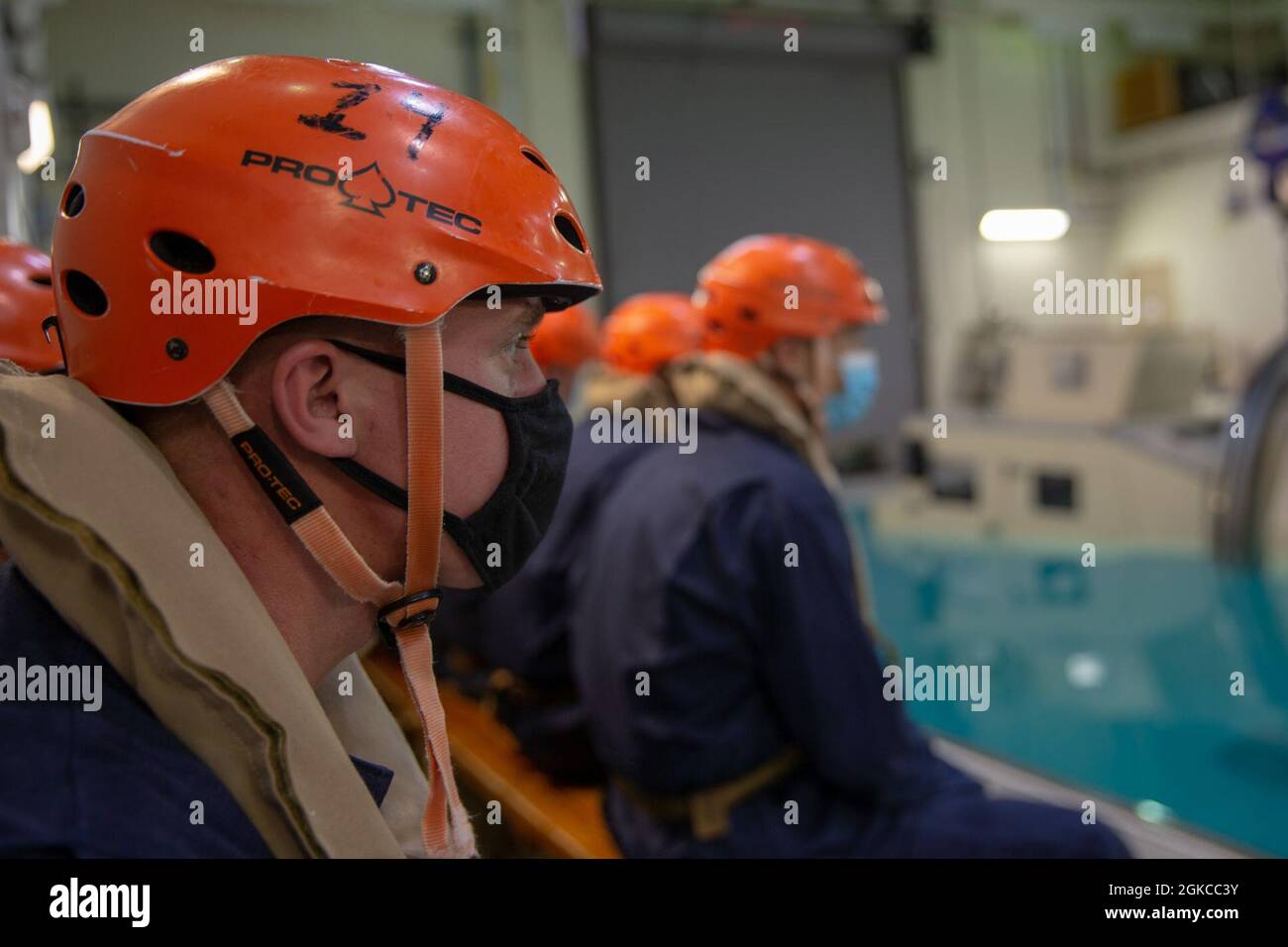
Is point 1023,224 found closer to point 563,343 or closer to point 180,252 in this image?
point 563,343

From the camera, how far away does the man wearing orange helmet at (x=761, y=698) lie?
2.26 m

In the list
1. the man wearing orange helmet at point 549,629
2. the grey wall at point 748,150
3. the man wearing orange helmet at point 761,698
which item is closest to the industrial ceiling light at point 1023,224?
the grey wall at point 748,150

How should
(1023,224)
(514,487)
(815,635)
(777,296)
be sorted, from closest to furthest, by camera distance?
(514,487), (815,635), (777,296), (1023,224)

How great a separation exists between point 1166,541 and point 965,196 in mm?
6480

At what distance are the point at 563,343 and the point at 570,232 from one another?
3.91 metres

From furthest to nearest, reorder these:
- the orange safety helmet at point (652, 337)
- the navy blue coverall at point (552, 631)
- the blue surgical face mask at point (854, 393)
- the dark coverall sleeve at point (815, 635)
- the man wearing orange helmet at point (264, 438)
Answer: the orange safety helmet at point (652, 337)
the blue surgical face mask at point (854, 393)
the navy blue coverall at point (552, 631)
the dark coverall sleeve at point (815, 635)
the man wearing orange helmet at point (264, 438)

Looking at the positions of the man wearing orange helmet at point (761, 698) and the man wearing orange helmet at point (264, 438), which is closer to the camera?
the man wearing orange helmet at point (264, 438)

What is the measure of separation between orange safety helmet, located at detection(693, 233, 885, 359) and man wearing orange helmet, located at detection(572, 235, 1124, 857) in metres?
0.48

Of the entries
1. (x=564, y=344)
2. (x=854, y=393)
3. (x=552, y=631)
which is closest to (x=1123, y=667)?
(x=854, y=393)

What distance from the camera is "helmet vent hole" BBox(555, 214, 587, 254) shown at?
3.37 feet

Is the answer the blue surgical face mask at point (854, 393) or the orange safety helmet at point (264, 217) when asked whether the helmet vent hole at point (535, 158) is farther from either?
the blue surgical face mask at point (854, 393)

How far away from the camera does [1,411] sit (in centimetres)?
80

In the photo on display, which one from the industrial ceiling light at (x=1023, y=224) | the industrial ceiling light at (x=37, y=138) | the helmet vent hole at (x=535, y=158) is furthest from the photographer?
the industrial ceiling light at (x=1023, y=224)

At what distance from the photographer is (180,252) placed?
92cm
